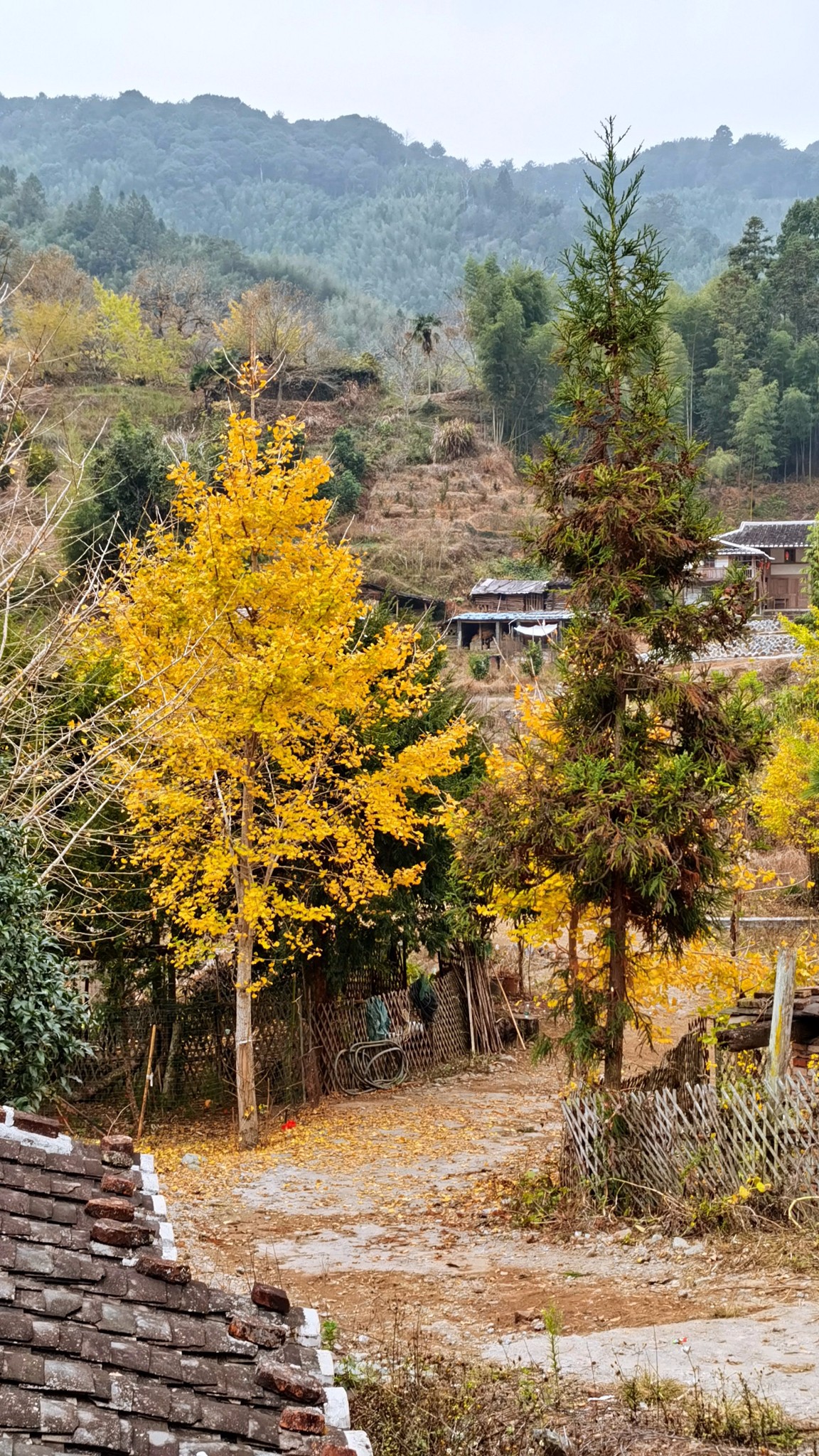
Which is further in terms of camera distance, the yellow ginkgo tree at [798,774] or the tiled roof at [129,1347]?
the yellow ginkgo tree at [798,774]

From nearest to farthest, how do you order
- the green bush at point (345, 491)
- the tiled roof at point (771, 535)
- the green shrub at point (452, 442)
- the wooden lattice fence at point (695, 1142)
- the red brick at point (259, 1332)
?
the red brick at point (259, 1332), the wooden lattice fence at point (695, 1142), the tiled roof at point (771, 535), the green bush at point (345, 491), the green shrub at point (452, 442)

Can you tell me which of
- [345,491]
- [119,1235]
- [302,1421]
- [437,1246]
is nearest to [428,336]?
[345,491]

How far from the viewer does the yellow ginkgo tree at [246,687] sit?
45.2 ft

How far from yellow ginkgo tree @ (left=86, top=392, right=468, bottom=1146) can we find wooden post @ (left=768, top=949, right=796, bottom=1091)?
220 inches

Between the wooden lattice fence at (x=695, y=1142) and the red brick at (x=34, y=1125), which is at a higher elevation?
the red brick at (x=34, y=1125)

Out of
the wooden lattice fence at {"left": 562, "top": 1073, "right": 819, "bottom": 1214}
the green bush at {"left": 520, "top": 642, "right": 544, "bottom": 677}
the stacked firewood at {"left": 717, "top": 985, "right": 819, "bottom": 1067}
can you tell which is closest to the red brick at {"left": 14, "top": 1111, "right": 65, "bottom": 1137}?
the wooden lattice fence at {"left": 562, "top": 1073, "right": 819, "bottom": 1214}

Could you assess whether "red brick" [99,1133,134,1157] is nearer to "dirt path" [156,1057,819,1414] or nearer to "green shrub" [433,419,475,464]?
"dirt path" [156,1057,819,1414]

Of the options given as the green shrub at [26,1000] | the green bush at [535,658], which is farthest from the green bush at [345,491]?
the green shrub at [26,1000]

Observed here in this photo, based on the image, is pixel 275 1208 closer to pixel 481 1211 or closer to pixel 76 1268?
pixel 481 1211

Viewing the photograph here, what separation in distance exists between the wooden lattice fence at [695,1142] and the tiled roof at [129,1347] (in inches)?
244

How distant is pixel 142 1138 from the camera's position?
16.0m

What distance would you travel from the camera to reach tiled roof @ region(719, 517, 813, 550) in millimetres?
61500

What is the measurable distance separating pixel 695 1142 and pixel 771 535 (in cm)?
5576

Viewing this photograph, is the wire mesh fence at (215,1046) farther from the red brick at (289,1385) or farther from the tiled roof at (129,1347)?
the red brick at (289,1385)
